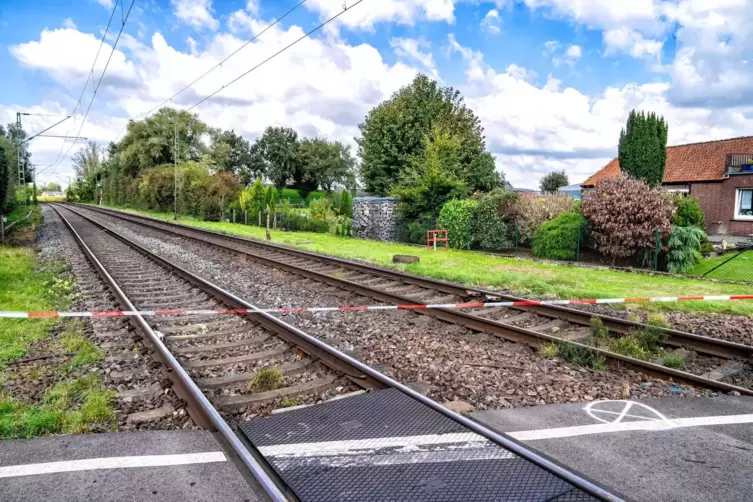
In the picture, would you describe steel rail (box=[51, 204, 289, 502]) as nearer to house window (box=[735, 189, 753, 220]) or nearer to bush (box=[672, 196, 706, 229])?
bush (box=[672, 196, 706, 229])

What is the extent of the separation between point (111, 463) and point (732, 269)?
1769 centimetres

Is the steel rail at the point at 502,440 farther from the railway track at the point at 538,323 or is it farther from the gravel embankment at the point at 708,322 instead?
the gravel embankment at the point at 708,322

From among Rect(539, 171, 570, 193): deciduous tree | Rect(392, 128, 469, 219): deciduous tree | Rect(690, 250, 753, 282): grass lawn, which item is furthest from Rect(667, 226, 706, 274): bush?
Rect(539, 171, 570, 193): deciduous tree

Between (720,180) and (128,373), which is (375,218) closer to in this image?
(720,180)

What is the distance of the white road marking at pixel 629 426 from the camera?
4018 millimetres

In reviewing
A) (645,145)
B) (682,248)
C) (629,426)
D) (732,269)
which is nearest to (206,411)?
(629,426)

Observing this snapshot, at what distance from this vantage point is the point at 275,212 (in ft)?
112

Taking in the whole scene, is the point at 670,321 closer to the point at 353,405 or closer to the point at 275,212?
the point at 353,405

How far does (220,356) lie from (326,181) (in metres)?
80.2

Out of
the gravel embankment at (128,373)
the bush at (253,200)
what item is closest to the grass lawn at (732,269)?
the gravel embankment at (128,373)

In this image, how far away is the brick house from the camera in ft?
94.6

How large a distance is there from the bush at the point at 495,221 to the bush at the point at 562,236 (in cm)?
225

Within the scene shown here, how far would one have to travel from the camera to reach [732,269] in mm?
15711

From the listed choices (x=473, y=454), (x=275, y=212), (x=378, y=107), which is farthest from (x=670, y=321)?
(x=378, y=107)
